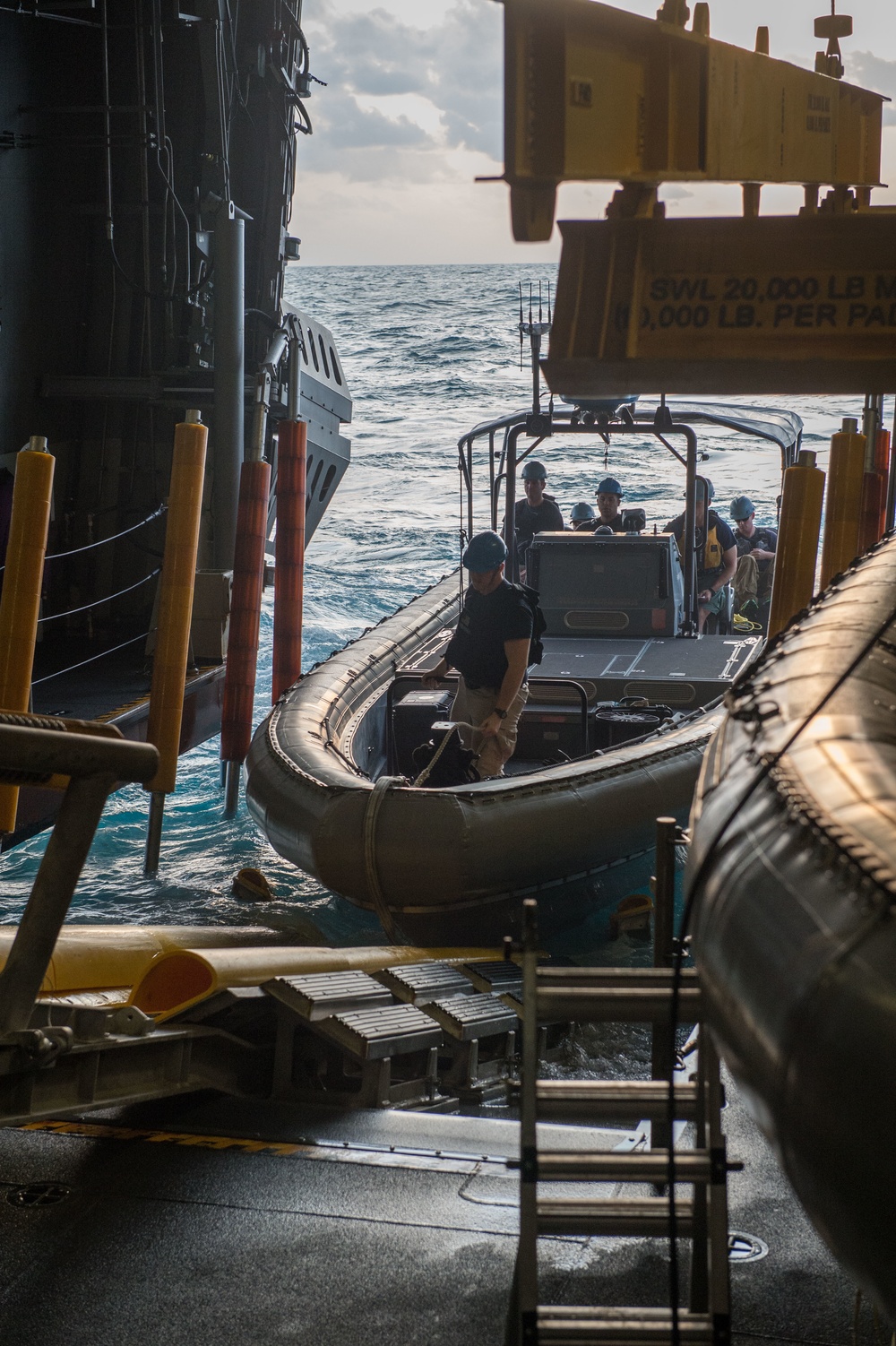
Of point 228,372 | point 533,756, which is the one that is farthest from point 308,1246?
point 228,372

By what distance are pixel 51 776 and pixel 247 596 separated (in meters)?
4.87

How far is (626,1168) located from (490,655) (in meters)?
3.70

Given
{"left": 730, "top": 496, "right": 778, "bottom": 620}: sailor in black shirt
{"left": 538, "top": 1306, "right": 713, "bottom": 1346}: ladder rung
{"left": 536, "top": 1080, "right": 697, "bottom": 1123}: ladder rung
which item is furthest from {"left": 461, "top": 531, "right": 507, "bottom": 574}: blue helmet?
{"left": 730, "top": 496, "right": 778, "bottom": 620}: sailor in black shirt

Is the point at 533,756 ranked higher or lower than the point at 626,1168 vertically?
lower

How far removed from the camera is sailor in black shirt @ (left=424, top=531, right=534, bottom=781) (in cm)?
555

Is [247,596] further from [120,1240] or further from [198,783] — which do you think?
[120,1240]

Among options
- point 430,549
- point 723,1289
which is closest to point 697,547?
point 723,1289

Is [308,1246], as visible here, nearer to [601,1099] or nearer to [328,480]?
[601,1099]

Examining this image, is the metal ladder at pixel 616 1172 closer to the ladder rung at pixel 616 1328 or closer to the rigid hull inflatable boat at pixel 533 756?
the ladder rung at pixel 616 1328

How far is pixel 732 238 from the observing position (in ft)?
10.8

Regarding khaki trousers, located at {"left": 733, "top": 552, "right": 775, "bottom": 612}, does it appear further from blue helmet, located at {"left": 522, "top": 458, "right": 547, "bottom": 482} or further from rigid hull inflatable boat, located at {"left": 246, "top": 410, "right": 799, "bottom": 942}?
rigid hull inflatable boat, located at {"left": 246, "top": 410, "right": 799, "bottom": 942}

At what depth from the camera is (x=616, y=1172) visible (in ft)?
6.84

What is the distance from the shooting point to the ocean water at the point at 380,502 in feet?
23.2

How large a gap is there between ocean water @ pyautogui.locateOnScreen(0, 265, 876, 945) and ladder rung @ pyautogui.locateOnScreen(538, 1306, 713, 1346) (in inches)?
A: 168
